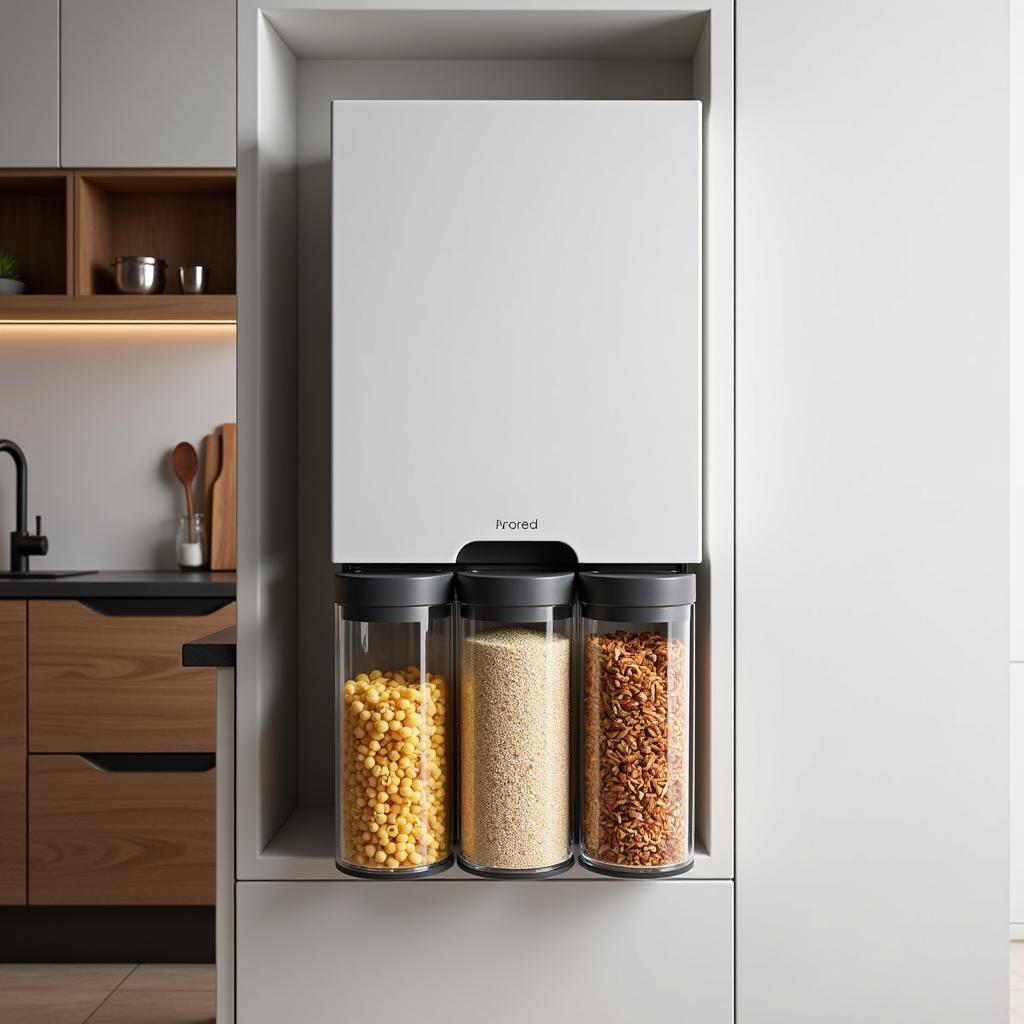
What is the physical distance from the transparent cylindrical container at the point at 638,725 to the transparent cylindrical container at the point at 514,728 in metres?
0.04

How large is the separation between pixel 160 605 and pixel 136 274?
0.93 metres

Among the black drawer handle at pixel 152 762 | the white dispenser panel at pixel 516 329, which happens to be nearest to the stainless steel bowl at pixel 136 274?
the black drawer handle at pixel 152 762

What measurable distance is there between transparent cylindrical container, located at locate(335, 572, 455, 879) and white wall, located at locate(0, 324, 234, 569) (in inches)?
77.4

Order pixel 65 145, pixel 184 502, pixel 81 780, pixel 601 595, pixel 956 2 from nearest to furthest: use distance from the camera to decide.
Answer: pixel 601 595 → pixel 956 2 → pixel 81 780 → pixel 65 145 → pixel 184 502

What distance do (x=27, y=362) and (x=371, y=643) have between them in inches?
90.4

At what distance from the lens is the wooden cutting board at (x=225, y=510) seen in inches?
116

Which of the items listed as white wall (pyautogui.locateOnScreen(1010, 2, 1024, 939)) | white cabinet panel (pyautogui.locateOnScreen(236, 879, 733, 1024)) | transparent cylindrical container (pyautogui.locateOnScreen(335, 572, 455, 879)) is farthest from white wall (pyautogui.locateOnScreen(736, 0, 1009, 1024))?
white wall (pyautogui.locateOnScreen(1010, 2, 1024, 939))

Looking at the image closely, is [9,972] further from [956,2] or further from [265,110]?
[956,2]

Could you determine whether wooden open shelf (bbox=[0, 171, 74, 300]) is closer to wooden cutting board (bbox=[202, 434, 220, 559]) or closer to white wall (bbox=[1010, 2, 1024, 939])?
wooden cutting board (bbox=[202, 434, 220, 559])

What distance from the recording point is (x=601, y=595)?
1.23 metres

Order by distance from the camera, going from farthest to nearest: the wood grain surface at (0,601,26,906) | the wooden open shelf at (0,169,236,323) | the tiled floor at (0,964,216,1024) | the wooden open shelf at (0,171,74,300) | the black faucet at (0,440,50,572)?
1. the wooden open shelf at (0,171,74,300)
2. the black faucet at (0,440,50,572)
3. the wooden open shelf at (0,169,236,323)
4. the wood grain surface at (0,601,26,906)
5. the tiled floor at (0,964,216,1024)

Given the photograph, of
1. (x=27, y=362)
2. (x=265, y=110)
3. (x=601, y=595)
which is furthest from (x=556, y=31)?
(x=27, y=362)

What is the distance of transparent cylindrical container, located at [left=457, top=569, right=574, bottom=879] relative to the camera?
3.98 ft

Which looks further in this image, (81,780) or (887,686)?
(81,780)
